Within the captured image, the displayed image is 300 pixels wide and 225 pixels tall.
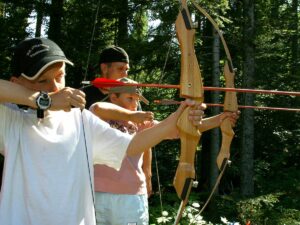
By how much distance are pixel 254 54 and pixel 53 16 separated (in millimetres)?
3727

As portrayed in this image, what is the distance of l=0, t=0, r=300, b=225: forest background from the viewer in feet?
25.2

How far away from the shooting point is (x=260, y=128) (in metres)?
9.90

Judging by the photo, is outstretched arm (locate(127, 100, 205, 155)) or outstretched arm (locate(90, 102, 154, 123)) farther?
outstretched arm (locate(90, 102, 154, 123))

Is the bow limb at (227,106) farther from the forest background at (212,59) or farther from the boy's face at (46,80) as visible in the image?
the forest background at (212,59)

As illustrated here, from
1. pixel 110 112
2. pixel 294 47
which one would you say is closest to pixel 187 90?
pixel 110 112

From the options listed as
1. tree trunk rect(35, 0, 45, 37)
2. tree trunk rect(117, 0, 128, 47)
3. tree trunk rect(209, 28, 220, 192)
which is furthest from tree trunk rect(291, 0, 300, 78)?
tree trunk rect(35, 0, 45, 37)

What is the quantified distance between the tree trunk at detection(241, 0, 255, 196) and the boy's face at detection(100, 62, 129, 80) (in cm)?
575

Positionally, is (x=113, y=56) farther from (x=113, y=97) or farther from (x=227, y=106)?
(x=227, y=106)

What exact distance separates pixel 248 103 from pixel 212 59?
96 cm

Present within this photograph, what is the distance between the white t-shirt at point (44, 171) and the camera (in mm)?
1451

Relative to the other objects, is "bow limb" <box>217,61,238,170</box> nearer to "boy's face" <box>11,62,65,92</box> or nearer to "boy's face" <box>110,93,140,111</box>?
"boy's face" <box>110,93,140,111</box>

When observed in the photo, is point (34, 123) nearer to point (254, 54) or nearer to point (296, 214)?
point (296, 214)

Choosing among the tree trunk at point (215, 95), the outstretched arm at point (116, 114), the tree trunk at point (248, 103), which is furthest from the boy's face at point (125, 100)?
the tree trunk at point (248, 103)

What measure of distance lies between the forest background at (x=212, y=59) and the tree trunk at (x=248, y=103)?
2 cm
